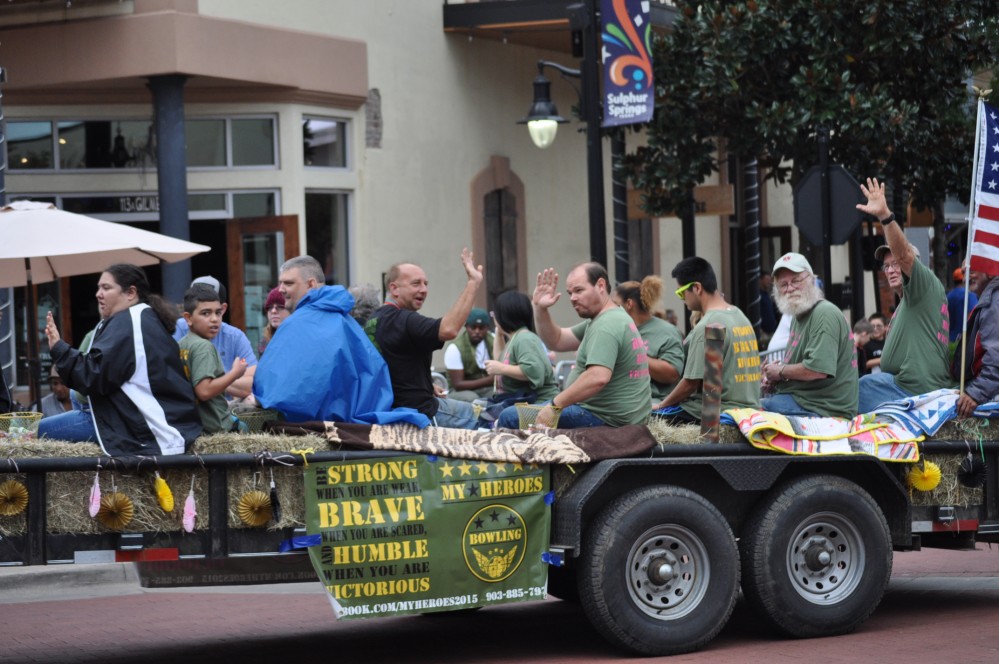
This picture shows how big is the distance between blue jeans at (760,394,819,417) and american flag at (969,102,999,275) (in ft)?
4.94

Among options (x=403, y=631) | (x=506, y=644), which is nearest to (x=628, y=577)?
(x=506, y=644)

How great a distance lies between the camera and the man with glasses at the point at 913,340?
9.23 metres

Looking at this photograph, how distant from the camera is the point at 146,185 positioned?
1781cm

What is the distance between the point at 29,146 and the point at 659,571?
38.8ft

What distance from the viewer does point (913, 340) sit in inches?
367

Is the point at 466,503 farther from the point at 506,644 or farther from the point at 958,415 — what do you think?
the point at 958,415

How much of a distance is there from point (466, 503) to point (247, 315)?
35.1 ft

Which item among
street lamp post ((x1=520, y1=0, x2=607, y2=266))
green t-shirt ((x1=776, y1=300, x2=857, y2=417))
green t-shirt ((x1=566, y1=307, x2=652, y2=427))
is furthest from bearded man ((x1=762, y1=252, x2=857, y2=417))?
street lamp post ((x1=520, y1=0, x2=607, y2=266))

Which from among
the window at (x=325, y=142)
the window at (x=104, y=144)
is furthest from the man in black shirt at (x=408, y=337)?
the window at (x=325, y=142)

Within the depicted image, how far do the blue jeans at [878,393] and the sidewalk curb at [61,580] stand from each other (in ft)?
16.5

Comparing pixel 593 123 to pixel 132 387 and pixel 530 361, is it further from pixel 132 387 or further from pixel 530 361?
pixel 132 387

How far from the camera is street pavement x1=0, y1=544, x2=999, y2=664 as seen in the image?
27.0 feet

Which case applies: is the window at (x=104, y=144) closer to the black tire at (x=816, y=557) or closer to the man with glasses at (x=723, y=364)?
the man with glasses at (x=723, y=364)

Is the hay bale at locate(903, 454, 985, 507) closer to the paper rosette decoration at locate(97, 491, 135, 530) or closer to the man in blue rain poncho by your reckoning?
the man in blue rain poncho
